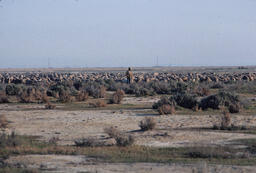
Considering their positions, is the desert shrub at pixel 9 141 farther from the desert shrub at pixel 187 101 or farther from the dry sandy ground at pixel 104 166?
the desert shrub at pixel 187 101

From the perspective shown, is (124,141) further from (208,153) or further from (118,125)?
(118,125)

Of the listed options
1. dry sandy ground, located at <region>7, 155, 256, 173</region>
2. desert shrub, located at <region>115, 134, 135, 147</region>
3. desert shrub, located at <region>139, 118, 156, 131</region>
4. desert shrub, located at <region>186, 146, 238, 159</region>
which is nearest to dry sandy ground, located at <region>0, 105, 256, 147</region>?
desert shrub, located at <region>139, 118, 156, 131</region>

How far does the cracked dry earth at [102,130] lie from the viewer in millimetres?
13727

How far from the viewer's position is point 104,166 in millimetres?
13758

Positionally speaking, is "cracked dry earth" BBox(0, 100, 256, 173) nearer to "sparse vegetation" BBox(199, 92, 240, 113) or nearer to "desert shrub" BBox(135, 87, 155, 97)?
"sparse vegetation" BBox(199, 92, 240, 113)

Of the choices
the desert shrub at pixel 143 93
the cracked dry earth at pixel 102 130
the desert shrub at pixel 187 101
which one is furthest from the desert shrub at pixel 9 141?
the desert shrub at pixel 143 93

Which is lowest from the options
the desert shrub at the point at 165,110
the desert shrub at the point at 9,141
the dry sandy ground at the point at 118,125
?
the dry sandy ground at the point at 118,125

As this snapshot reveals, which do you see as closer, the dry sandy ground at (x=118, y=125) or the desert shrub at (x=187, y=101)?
the dry sandy ground at (x=118, y=125)

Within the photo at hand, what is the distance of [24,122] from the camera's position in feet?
91.1

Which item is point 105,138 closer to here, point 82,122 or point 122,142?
point 122,142

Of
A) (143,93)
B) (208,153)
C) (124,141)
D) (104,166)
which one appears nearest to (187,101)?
(143,93)

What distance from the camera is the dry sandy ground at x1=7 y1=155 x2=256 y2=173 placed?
515 inches

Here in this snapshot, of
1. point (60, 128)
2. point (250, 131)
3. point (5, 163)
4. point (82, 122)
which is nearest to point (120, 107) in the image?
point (82, 122)

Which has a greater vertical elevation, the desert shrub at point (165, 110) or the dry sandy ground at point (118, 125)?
the desert shrub at point (165, 110)
